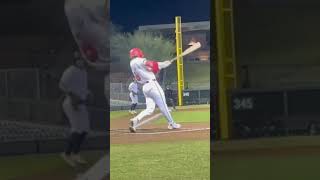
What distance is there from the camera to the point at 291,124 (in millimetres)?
3123

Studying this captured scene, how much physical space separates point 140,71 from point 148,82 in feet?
0.24

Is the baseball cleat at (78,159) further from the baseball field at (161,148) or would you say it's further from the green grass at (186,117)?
the green grass at (186,117)

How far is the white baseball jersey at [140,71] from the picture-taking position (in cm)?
292

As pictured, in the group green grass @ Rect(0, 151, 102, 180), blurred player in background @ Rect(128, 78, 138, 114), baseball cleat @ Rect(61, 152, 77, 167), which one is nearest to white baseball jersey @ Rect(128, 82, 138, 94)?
blurred player in background @ Rect(128, 78, 138, 114)

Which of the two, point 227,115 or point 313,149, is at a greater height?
point 227,115

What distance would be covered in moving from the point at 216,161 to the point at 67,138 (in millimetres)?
808

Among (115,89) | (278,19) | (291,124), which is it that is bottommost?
(291,124)

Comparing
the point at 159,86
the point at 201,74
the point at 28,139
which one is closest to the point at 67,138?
the point at 28,139

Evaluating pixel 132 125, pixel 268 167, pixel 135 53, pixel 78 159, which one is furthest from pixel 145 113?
pixel 268 167

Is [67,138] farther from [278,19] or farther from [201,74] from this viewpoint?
[278,19]

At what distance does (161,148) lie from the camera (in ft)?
9.84

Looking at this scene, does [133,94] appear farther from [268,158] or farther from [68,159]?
[268,158]

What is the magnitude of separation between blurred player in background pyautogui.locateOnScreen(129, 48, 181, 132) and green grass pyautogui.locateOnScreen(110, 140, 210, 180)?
0.42ft

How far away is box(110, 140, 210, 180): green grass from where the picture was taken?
298cm
